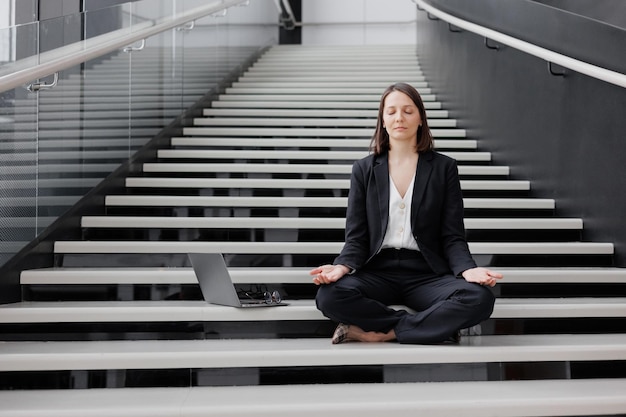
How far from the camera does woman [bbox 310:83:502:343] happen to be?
260cm

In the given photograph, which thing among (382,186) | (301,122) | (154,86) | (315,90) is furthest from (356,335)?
(315,90)

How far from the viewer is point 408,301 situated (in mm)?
2807

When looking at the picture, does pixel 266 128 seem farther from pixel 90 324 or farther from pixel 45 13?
pixel 90 324

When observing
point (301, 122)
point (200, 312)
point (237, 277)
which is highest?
point (301, 122)

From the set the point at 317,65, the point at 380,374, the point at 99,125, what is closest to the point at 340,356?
the point at 380,374

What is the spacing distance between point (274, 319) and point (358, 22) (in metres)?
9.33

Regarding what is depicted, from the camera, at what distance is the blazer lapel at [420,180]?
114 inches

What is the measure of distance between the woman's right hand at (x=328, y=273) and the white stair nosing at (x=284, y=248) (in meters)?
0.70

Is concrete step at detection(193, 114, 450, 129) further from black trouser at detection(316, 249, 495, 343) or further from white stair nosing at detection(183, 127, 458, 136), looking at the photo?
black trouser at detection(316, 249, 495, 343)

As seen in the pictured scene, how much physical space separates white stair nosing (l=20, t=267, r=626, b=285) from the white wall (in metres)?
8.64

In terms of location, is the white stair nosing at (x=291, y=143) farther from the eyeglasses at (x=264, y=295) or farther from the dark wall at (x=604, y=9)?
the eyeglasses at (x=264, y=295)

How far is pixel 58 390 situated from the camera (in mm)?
2488

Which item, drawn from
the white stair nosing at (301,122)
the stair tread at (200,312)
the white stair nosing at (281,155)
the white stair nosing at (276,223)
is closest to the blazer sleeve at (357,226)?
the stair tread at (200,312)

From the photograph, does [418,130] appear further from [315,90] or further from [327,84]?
[327,84]
